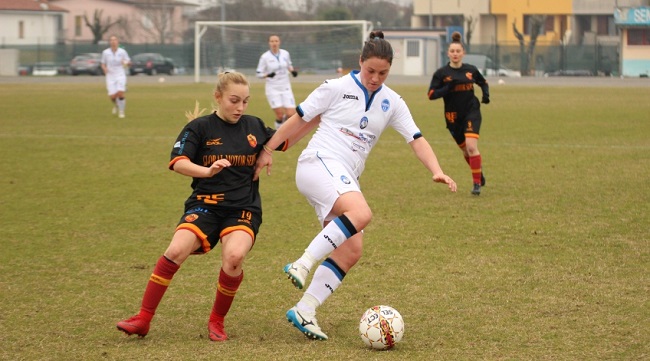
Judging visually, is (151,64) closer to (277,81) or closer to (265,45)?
(265,45)

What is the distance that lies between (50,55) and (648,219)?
203 feet

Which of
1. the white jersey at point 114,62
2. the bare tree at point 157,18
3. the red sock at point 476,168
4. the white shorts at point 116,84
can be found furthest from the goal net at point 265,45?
the bare tree at point 157,18

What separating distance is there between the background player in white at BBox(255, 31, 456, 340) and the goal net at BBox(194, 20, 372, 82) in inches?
1487

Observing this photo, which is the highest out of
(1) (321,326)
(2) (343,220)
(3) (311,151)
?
(3) (311,151)

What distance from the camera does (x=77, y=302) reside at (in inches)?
276

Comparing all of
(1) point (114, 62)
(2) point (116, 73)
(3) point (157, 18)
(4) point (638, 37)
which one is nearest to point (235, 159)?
(2) point (116, 73)

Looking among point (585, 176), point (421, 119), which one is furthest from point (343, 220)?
point (421, 119)

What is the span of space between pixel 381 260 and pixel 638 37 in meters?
58.0

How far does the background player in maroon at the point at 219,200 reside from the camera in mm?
5973

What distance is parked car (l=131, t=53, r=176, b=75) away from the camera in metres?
62.6

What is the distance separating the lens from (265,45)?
154ft

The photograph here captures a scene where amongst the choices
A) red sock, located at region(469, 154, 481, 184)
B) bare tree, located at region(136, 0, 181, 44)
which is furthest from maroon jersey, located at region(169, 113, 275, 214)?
bare tree, located at region(136, 0, 181, 44)

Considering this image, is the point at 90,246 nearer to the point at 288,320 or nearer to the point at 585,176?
the point at 288,320

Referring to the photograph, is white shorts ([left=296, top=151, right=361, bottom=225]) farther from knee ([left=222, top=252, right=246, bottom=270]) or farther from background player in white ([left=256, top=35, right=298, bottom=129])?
background player in white ([left=256, top=35, right=298, bottom=129])
